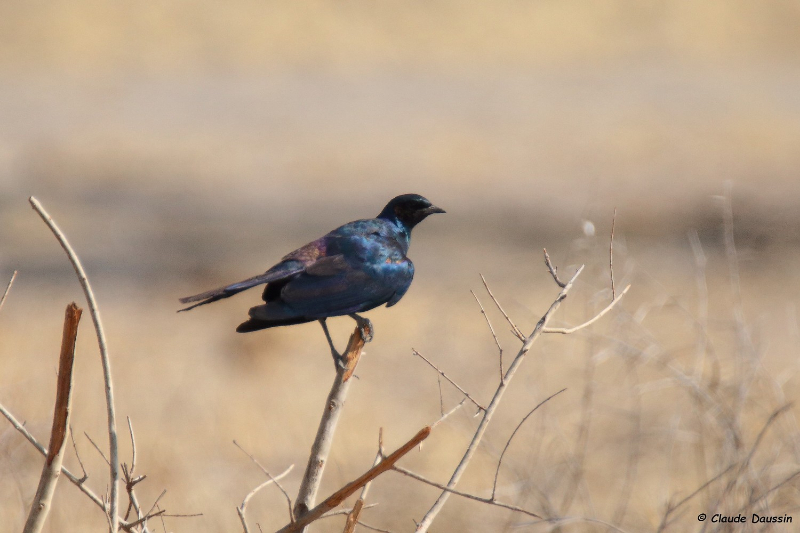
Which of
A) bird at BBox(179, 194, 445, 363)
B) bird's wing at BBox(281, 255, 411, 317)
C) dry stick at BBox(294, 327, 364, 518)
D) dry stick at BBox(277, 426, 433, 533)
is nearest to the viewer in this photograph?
dry stick at BBox(277, 426, 433, 533)

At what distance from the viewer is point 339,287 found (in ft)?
11.6

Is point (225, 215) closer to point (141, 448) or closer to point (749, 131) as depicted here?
point (141, 448)

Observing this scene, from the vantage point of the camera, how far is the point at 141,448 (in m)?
8.62

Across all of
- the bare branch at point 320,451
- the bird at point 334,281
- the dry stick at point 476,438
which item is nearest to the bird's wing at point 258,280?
the bird at point 334,281

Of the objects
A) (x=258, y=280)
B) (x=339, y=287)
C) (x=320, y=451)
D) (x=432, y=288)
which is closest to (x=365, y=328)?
(x=339, y=287)

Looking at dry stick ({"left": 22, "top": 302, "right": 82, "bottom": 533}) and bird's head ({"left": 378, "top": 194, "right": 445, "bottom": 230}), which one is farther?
bird's head ({"left": 378, "top": 194, "right": 445, "bottom": 230})

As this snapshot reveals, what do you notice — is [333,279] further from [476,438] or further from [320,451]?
[476,438]

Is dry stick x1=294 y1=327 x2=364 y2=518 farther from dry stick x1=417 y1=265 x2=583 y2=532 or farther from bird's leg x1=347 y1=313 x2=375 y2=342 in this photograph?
dry stick x1=417 y1=265 x2=583 y2=532

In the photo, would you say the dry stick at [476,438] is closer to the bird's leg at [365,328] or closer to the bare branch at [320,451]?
the bare branch at [320,451]

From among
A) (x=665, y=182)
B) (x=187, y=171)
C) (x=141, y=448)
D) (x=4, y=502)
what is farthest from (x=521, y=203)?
(x=4, y=502)

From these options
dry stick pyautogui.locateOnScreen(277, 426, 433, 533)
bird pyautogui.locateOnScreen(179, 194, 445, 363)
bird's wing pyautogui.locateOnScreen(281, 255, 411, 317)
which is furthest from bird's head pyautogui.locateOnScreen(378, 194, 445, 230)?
dry stick pyautogui.locateOnScreen(277, 426, 433, 533)

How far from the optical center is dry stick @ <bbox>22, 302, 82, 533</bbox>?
2.04 m

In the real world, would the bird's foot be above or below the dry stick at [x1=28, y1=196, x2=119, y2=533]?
below

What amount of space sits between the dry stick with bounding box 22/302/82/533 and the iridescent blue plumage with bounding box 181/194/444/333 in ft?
3.10
